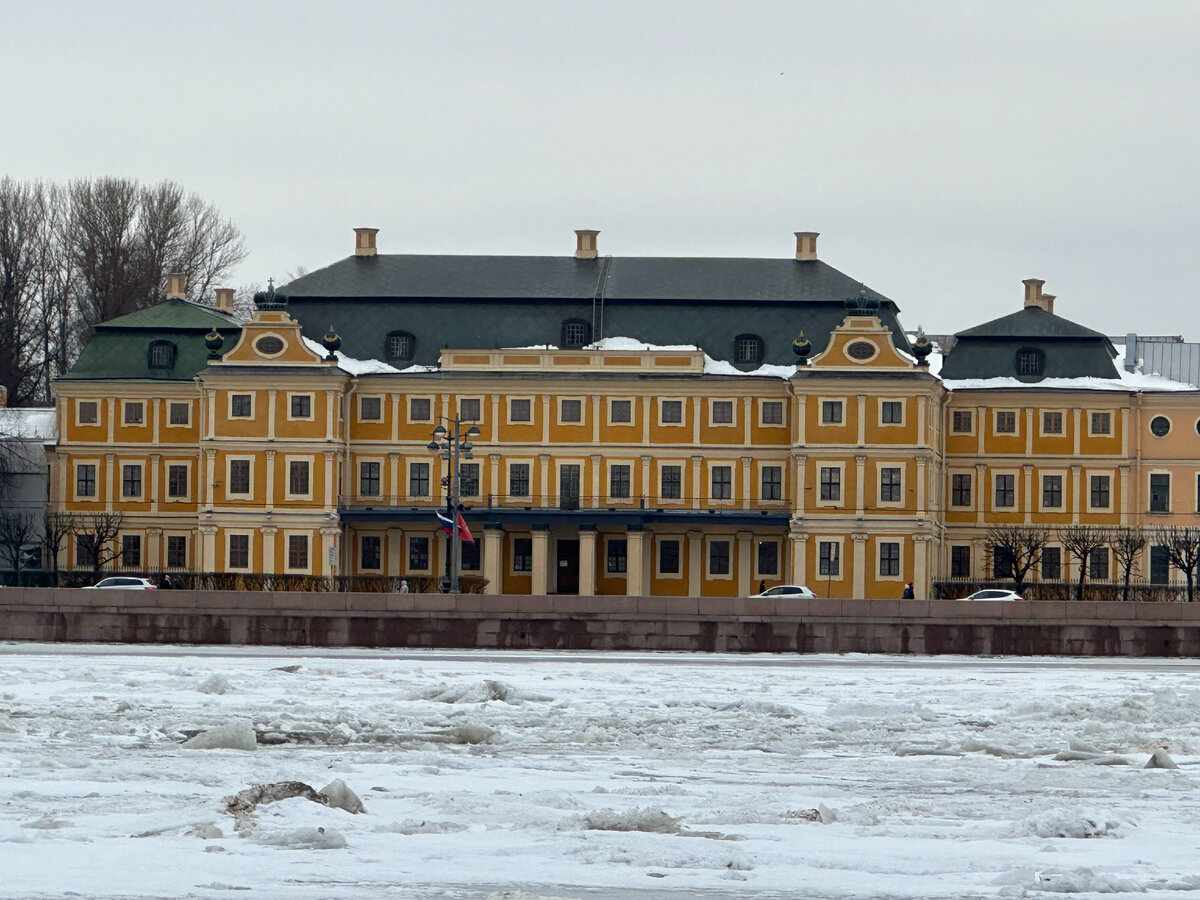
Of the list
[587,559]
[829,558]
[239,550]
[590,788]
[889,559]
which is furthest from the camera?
[587,559]

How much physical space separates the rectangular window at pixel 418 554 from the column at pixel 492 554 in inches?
105

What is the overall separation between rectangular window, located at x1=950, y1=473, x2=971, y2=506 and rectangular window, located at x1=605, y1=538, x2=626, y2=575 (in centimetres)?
1260

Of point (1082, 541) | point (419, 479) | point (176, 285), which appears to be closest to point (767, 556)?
point (1082, 541)

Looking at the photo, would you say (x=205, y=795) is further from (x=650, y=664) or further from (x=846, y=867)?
(x=650, y=664)

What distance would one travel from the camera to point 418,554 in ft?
273

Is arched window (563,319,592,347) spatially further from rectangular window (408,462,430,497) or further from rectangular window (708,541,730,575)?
rectangular window (708,541,730,575)

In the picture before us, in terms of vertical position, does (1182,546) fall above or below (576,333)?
below

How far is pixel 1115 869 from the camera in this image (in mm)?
18000

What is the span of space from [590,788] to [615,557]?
199 ft

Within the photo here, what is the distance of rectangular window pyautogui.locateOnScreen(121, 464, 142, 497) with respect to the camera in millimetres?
84875

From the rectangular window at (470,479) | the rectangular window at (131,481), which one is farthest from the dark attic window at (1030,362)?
the rectangular window at (131,481)

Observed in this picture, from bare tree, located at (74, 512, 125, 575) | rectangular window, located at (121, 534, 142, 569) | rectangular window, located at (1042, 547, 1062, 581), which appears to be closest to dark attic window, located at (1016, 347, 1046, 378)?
rectangular window, located at (1042, 547, 1062, 581)

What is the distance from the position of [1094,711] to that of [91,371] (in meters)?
59.5

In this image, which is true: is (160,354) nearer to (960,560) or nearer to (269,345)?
(269,345)
